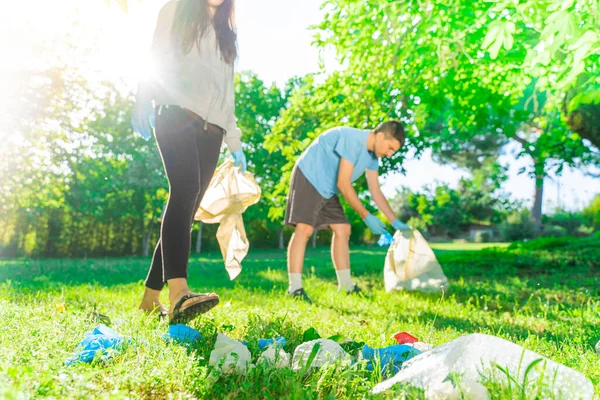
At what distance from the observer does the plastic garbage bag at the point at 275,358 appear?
171cm

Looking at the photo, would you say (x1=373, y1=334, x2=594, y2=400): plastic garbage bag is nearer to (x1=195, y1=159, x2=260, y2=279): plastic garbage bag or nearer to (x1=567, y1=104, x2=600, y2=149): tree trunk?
(x1=195, y1=159, x2=260, y2=279): plastic garbage bag

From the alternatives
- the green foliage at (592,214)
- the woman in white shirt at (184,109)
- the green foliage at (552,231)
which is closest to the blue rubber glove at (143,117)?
the woman in white shirt at (184,109)

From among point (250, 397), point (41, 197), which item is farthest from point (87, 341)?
point (41, 197)

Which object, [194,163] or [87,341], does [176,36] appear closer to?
[194,163]

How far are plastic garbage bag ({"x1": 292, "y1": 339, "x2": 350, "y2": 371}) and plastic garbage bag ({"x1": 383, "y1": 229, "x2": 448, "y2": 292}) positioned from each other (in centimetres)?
290

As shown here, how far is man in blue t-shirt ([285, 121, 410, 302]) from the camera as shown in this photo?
4.39 metres

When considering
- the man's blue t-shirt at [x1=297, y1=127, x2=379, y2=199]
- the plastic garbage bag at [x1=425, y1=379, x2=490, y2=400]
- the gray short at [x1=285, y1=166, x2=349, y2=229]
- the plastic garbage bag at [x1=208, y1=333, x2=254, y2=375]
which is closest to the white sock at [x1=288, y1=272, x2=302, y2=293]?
the gray short at [x1=285, y1=166, x2=349, y2=229]

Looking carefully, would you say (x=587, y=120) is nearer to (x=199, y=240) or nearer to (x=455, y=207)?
(x=199, y=240)

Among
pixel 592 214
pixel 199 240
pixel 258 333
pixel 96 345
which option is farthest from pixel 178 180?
pixel 592 214

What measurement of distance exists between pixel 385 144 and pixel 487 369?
3.08m

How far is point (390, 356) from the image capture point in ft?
5.93

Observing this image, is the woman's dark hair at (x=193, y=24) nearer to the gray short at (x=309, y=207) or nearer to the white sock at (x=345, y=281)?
the gray short at (x=309, y=207)

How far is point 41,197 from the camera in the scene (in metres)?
13.1

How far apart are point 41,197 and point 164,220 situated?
473 inches
